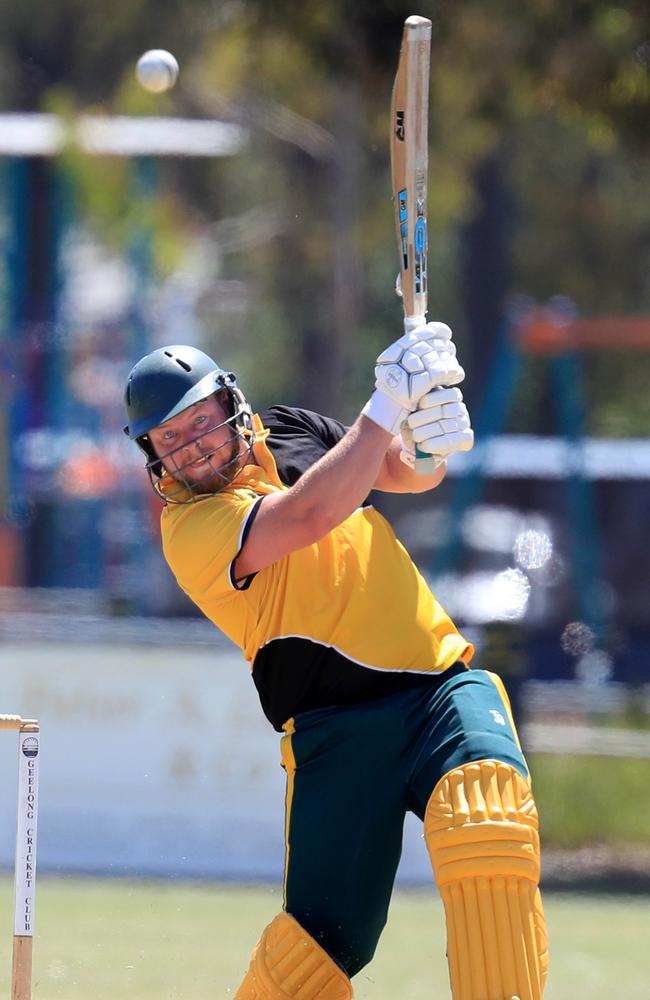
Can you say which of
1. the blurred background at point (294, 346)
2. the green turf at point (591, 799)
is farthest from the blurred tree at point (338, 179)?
the green turf at point (591, 799)

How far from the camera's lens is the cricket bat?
4109 mm

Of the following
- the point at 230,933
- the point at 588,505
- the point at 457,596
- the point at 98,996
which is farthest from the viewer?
the point at 457,596

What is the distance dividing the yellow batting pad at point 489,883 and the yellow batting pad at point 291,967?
370mm

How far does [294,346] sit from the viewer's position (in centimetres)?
2270

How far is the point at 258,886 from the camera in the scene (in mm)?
8289

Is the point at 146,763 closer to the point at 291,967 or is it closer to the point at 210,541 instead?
the point at 291,967

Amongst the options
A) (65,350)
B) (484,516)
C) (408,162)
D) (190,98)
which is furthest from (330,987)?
(190,98)

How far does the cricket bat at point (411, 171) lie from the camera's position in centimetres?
411

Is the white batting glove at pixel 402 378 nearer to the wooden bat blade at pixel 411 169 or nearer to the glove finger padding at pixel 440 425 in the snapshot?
the glove finger padding at pixel 440 425

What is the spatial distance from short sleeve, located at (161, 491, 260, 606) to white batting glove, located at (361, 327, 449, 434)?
38 centimetres

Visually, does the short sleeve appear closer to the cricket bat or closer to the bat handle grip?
the bat handle grip

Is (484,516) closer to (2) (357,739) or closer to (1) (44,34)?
(1) (44,34)

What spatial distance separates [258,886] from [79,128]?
27.4 ft

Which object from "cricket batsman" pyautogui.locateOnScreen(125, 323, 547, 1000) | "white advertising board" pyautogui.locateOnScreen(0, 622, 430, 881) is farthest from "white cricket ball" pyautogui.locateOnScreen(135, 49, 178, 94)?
"cricket batsman" pyautogui.locateOnScreen(125, 323, 547, 1000)
